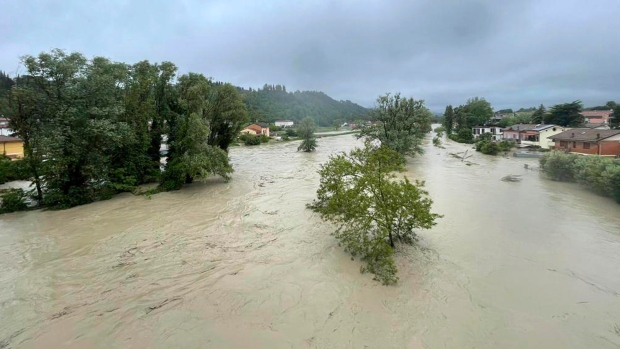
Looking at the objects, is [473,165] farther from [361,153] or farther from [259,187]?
[361,153]

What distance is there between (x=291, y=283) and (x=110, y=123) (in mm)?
13791

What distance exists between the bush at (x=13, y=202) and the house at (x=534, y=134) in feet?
167

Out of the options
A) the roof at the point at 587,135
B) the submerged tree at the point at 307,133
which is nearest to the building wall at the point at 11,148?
the submerged tree at the point at 307,133

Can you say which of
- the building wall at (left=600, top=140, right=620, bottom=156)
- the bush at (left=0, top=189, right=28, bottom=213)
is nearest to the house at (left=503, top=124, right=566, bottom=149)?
the building wall at (left=600, top=140, right=620, bottom=156)

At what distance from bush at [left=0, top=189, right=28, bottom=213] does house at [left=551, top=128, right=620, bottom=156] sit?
4439cm

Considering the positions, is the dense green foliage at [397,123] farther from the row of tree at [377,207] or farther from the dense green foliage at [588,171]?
the row of tree at [377,207]

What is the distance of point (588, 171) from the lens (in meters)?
18.0

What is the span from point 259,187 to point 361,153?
11.3 metres

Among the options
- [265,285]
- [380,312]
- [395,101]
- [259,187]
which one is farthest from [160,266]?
[395,101]

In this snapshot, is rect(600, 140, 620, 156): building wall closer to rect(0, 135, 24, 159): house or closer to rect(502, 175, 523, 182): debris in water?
rect(502, 175, 523, 182): debris in water

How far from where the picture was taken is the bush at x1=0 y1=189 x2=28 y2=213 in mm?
14523

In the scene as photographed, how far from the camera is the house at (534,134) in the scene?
41281 millimetres

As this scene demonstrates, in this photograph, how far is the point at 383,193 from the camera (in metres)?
8.73

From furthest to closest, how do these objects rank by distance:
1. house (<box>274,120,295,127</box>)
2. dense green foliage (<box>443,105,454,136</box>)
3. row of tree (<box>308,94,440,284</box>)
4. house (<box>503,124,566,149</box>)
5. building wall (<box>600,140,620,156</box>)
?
house (<box>274,120,295,127</box>) → dense green foliage (<box>443,105,454,136</box>) → house (<box>503,124,566,149</box>) → building wall (<box>600,140,620,156</box>) → row of tree (<box>308,94,440,284</box>)
